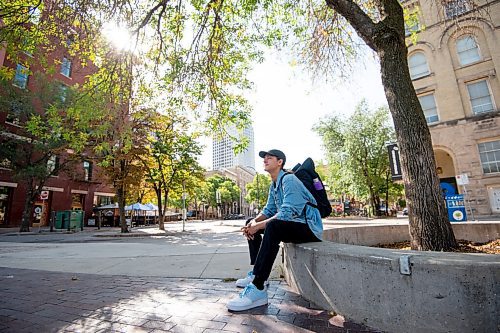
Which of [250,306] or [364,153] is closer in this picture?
[250,306]

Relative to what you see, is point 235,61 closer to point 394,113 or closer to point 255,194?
point 394,113

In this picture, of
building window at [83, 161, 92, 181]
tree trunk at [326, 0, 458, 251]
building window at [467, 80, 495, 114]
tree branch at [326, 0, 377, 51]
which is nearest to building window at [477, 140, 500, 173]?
building window at [467, 80, 495, 114]

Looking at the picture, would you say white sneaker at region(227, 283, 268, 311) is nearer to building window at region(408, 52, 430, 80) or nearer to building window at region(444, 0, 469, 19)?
building window at region(444, 0, 469, 19)

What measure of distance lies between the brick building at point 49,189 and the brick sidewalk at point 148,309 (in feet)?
50.2

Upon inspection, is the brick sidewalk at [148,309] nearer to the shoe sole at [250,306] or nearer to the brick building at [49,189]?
the shoe sole at [250,306]

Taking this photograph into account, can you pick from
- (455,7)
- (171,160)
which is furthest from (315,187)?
(171,160)

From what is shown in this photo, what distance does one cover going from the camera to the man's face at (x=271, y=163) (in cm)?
A: 318

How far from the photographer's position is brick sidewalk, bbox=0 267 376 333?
2.15 metres

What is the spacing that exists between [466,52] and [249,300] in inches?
928

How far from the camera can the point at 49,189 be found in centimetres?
2278

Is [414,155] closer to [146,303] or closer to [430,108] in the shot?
[146,303]

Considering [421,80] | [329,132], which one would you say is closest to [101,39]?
[421,80]

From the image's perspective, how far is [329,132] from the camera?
27.1 meters

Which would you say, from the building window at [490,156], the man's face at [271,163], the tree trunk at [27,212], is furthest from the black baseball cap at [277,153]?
the tree trunk at [27,212]
